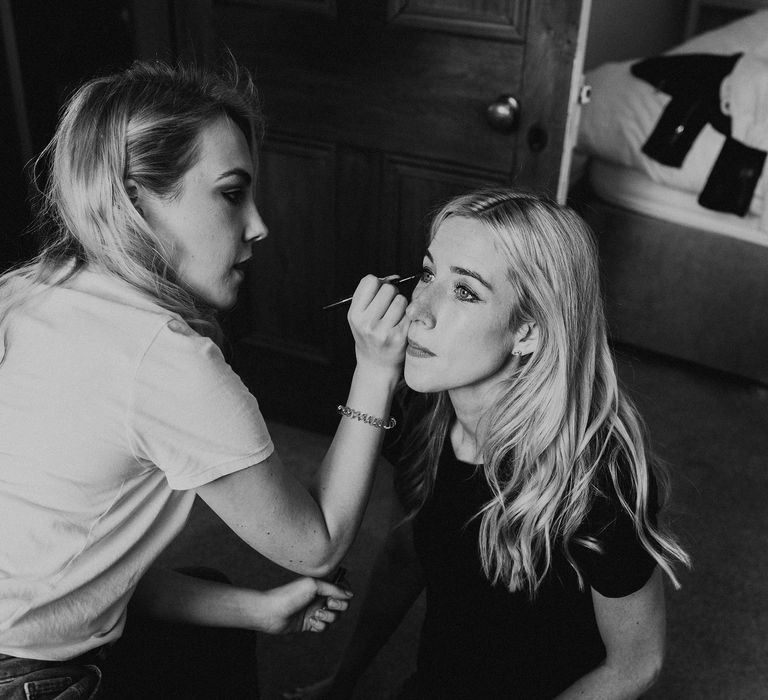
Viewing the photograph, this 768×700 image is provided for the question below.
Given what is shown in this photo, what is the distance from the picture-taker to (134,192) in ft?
3.73

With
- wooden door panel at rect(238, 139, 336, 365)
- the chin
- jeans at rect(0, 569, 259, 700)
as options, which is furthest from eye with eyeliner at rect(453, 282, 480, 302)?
wooden door panel at rect(238, 139, 336, 365)

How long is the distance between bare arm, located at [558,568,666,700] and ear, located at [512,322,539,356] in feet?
1.10

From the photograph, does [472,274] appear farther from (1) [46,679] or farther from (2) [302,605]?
(1) [46,679]

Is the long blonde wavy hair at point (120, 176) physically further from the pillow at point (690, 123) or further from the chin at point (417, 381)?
the pillow at point (690, 123)

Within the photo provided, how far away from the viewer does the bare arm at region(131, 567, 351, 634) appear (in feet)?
Result: 4.17

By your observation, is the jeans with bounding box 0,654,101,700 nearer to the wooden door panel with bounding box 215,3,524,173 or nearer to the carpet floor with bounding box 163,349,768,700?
the carpet floor with bounding box 163,349,768,700

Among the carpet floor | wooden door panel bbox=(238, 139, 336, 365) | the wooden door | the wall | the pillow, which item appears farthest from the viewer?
the wall

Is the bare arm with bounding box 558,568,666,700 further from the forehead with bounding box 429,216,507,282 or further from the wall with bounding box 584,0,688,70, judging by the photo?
the wall with bounding box 584,0,688,70

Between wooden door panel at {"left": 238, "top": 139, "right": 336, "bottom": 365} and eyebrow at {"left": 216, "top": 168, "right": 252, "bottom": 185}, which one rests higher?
eyebrow at {"left": 216, "top": 168, "right": 252, "bottom": 185}

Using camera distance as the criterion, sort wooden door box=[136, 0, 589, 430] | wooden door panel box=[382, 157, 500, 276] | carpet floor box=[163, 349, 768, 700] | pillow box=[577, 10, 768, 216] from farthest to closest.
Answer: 1. pillow box=[577, 10, 768, 216]
2. wooden door panel box=[382, 157, 500, 276]
3. wooden door box=[136, 0, 589, 430]
4. carpet floor box=[163, 349, 768, 700]

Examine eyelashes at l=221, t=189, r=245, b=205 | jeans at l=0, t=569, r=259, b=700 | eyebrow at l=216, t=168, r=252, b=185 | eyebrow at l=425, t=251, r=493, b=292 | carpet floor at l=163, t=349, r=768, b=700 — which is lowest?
carpet floor at l=163, t=349, r=768, b=700

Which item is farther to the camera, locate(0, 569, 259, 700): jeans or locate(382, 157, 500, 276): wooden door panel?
locate(382, 157, 500, 276): wooden door panel

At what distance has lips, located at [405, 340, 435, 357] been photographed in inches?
48.0

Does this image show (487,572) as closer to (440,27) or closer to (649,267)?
(440,27)
